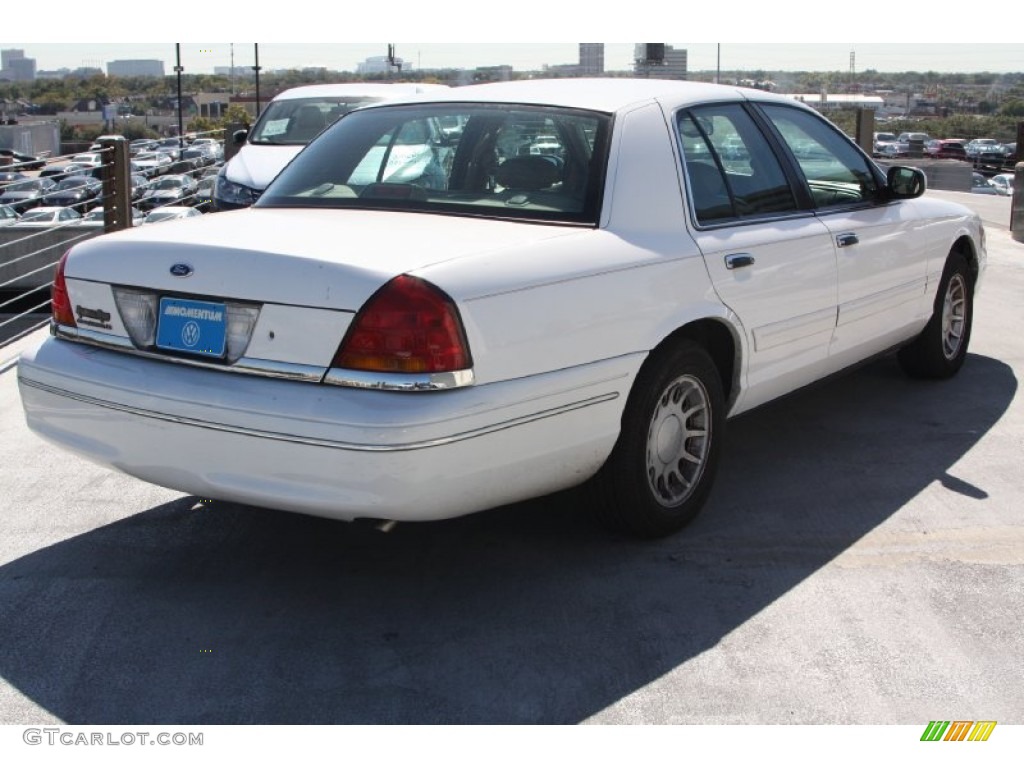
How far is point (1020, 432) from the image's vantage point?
19.2ft

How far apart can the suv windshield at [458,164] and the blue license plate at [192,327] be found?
0.91 m

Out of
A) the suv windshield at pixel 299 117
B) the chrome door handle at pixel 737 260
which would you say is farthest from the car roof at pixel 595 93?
the suv windshield at pixel 299 117

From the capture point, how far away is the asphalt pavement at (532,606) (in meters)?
Answer: 3.30

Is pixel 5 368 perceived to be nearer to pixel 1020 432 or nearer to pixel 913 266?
pixel 913 266

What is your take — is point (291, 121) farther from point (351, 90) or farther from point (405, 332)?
point (405, 332)

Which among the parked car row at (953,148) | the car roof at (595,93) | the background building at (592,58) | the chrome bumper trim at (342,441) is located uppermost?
the background building at (592,58)

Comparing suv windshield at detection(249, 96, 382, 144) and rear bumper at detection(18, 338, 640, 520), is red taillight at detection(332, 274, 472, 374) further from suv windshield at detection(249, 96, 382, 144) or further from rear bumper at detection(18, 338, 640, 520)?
suv windshield at detection(249, 96, 382, 144)

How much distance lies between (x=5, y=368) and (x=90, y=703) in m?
4.17

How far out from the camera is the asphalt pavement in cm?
330

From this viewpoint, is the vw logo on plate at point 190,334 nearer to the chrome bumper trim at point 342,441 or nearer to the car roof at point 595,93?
the chrome bumper trim at point 342,441

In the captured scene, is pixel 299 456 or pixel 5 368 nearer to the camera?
pixel 299 456

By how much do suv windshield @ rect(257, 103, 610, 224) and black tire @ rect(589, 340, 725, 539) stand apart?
60 centimetres

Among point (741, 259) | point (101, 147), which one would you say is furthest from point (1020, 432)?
point (101, 147)
